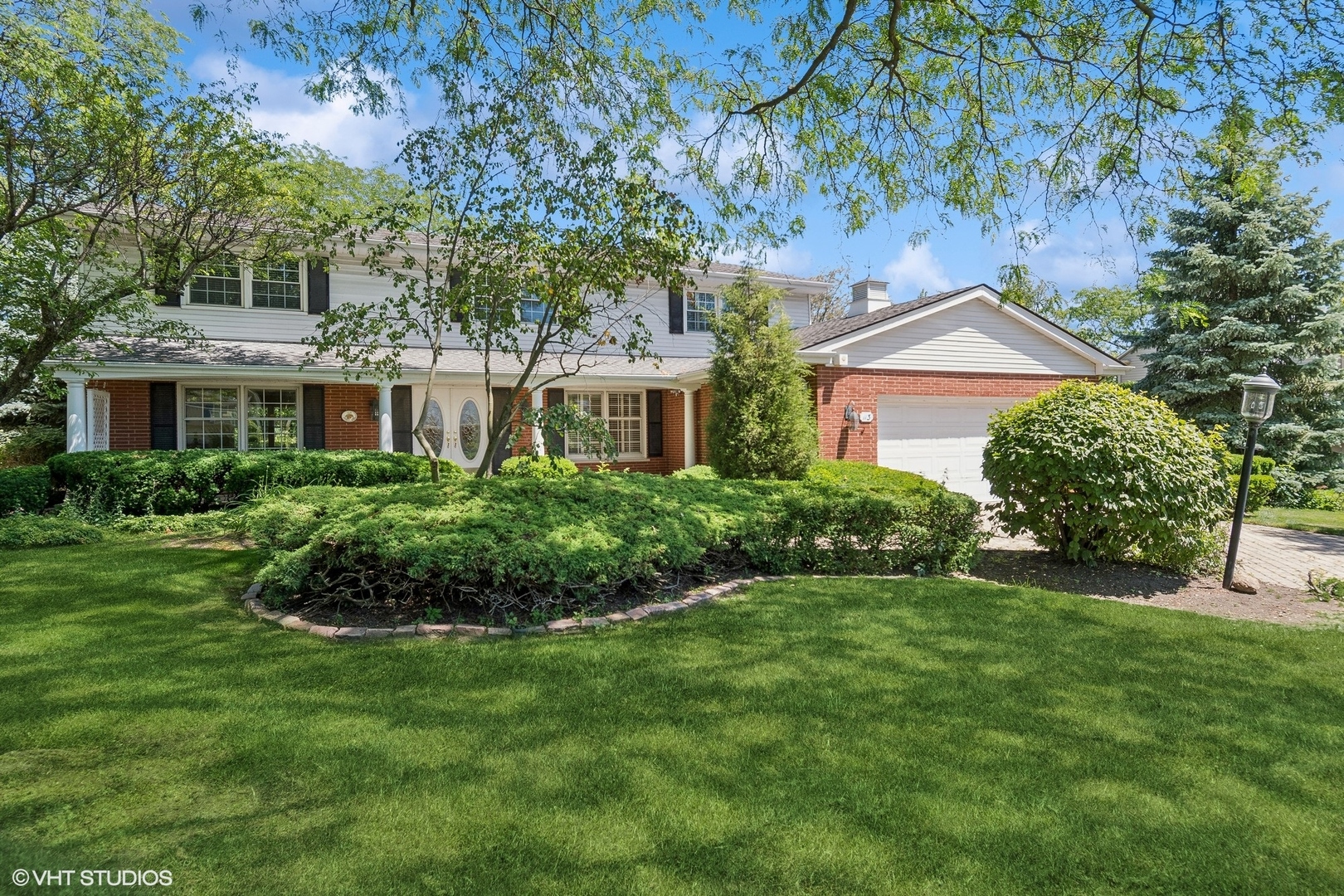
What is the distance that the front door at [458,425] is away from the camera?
569 inches

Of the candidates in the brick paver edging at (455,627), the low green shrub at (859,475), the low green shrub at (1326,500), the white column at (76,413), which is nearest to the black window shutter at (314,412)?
the white column at (76,413)

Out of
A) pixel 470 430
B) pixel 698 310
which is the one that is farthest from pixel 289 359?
pixel 698 310

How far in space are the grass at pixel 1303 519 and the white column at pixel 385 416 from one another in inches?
602

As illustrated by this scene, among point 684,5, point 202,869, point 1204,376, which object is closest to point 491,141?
point 684,5

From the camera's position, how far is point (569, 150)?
7.65 metres

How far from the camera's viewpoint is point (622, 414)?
53.8 feet

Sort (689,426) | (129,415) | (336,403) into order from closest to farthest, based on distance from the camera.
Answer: (129,415)
(336,403)
(689,426)

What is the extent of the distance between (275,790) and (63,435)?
1750cm

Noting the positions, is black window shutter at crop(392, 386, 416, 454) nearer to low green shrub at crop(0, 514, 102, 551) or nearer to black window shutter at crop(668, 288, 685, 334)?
low green shrub at crop(0, 514, 102, 551)

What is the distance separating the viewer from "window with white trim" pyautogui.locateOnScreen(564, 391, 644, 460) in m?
16.3

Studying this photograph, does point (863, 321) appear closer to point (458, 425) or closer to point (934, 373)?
point (934, 373)

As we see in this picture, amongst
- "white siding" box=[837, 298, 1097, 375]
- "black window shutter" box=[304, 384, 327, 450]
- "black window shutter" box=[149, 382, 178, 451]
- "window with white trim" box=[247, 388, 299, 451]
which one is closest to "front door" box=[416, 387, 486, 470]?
"black window shutter" box=[304, 384, 327, 450]

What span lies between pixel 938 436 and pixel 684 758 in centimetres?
1269

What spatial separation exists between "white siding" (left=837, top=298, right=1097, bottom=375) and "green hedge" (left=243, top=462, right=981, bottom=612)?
21.5 ft
